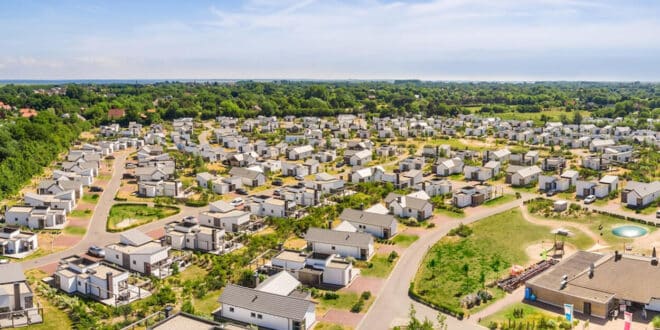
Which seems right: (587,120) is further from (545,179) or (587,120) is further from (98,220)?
(98,220)

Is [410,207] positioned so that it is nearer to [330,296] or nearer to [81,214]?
[330,296]

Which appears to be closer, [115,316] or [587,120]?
[115,316]

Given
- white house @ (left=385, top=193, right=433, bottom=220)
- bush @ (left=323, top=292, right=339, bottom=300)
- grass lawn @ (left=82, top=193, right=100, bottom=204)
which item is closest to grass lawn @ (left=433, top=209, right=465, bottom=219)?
white house @ (left=385, top=193, right=433, bottom=220)

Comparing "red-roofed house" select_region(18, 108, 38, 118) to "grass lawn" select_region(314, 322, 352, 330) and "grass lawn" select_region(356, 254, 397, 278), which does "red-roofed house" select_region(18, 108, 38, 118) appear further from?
"grass lawn" select_region(314, 322, 352, 330)

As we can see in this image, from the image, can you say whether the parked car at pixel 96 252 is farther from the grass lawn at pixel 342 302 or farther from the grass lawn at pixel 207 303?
the grass lawn at pixel 342 302

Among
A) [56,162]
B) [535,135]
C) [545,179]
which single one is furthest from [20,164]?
[535,135]

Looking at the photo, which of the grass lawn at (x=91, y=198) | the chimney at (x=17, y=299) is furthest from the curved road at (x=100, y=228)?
the chimney at (x=17, y=299)
